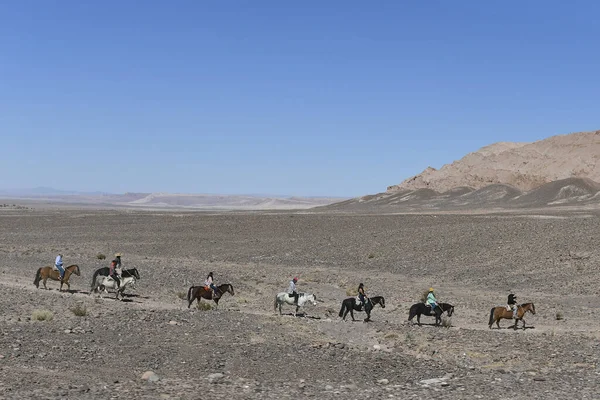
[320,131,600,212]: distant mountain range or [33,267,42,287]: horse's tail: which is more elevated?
[320,131,600,212]: distant mountain range

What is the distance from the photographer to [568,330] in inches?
857

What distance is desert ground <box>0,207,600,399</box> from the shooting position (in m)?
13.6

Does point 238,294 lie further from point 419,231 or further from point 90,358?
point 419,231

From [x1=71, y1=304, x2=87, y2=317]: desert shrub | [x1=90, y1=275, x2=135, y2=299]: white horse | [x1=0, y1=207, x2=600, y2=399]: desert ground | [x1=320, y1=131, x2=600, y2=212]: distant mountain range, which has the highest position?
[x1=320, y1=131, x2=600, y2=212]: distant mountain range

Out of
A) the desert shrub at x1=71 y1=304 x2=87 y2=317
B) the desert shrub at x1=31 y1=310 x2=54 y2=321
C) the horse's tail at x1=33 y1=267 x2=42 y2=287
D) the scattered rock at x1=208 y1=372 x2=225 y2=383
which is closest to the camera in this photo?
the scattered rock at x1=208 y1=372 x2=225 y2=383

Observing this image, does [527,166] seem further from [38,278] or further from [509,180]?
[38,278]

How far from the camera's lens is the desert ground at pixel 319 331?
13.6 meters

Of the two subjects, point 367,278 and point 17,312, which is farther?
point 367,278

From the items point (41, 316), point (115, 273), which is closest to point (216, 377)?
point (41, 316)

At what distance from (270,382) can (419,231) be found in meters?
41.3

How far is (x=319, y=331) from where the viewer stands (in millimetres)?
20484

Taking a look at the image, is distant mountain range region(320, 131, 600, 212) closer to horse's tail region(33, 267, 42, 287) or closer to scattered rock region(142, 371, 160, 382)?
horse's tail region(33, 267, 42, 287)

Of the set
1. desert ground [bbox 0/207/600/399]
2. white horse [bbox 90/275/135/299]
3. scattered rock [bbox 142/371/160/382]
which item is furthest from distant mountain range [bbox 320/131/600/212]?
scattered rock [bbox 142/371/160/382]

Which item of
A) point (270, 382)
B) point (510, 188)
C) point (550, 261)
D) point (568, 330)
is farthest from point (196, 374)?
point (510, 188)
